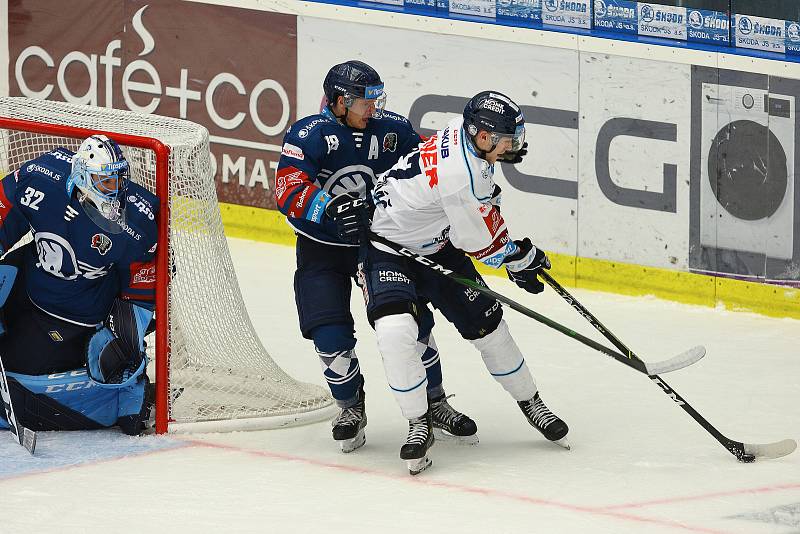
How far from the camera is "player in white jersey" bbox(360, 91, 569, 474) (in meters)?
4.45

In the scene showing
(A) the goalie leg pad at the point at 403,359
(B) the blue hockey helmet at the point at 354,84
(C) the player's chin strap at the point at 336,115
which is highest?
(B) the blue hockey helmet at the point at 354,84

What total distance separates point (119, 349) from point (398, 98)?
9.51ft

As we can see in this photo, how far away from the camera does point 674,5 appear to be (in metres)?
6.81

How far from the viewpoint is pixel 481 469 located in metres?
4.63

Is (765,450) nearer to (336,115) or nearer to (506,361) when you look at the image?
(506,361)

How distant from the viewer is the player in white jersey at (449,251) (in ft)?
14.6

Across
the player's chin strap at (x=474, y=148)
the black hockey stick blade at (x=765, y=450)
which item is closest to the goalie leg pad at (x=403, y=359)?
the player's chin strap at (x=474, y=148)

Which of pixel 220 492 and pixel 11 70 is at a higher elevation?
pixel 11 70

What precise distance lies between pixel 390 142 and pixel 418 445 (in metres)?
1.00

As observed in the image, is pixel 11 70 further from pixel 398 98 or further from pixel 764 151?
pixel 764 151

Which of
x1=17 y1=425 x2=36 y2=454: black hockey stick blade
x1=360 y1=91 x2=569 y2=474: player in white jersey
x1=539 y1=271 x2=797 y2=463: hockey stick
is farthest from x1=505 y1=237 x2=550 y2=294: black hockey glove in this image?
x1=17 y1=425 x2=36 y2=454: black hockey stick blade

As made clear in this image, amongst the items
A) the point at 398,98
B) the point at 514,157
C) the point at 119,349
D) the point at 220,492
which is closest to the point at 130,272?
the point at 119,349

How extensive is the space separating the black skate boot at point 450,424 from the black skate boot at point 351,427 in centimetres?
25

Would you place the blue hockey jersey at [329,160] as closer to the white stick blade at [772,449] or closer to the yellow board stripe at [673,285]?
the white stick blade at [772,449]
